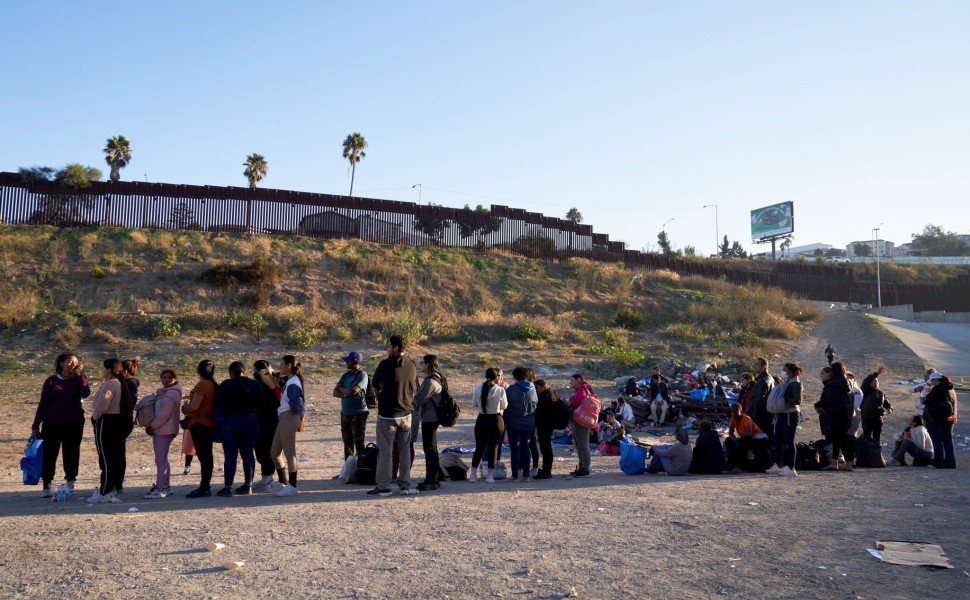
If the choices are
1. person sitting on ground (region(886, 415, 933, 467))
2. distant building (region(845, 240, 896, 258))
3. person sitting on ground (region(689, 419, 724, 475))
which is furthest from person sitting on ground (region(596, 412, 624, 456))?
distant building (region(845, 240, 896, 258))

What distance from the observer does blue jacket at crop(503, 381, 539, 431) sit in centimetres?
990

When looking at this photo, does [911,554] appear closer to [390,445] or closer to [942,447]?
[390,445]

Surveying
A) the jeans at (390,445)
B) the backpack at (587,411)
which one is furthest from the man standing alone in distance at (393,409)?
the backpack at (587,411)

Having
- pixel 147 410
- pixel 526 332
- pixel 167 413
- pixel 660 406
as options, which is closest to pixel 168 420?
pixel 167 413

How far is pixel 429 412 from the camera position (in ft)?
29.7

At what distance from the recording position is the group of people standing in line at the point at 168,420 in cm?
833

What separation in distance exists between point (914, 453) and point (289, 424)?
9.50 metres

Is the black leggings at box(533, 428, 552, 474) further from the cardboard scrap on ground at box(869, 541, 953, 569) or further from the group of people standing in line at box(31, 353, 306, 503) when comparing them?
the cardboard scrap on ground at box(869, 541, 953, 569)

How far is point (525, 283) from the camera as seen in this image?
1581 inches

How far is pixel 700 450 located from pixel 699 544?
15.1ft

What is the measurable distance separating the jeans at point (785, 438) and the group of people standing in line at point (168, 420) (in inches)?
256

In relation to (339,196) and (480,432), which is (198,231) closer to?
(339,196)

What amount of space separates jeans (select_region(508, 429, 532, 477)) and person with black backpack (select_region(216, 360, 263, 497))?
333 centimetres

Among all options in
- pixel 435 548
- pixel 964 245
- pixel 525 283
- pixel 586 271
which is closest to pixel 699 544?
pixel 435 548
